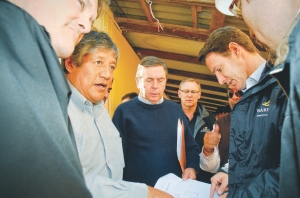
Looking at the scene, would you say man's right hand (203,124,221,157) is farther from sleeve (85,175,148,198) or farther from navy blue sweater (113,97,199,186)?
sleeve (85,175,148,198)

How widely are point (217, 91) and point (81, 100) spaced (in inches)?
265

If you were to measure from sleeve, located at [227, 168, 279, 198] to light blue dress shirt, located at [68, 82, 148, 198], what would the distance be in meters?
0.51

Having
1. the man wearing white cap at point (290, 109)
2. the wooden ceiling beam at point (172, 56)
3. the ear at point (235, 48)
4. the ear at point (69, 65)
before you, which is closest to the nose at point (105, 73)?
the ear at point (69, 65)

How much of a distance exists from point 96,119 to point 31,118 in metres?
1.19

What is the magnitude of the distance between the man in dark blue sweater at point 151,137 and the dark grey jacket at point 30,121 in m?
1.69

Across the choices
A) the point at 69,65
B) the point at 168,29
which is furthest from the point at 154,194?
the point at 168,29

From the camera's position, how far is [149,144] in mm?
2381

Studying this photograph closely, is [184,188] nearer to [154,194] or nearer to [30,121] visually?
[154,194]

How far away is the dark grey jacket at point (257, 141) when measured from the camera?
118 cm

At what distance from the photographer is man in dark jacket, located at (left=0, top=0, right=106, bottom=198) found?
482 mm

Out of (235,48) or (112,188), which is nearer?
(112,188)

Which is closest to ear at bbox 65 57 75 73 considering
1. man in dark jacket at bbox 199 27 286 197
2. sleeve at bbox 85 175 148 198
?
sleeve at bbox 85 175 148 198

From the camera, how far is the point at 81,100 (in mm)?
1555

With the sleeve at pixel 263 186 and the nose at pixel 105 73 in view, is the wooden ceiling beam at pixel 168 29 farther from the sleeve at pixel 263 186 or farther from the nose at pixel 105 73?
the sleeve at pixel 263 186
